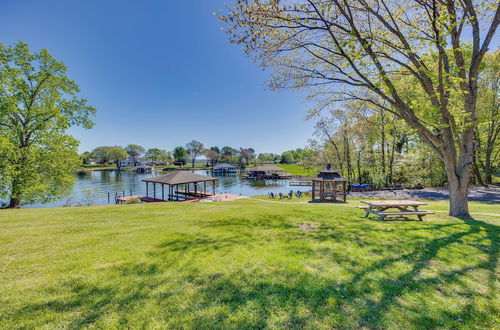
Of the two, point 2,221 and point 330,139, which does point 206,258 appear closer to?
point 2,221

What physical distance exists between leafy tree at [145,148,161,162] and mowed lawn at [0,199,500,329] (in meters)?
120

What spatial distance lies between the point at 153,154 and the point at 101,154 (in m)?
25.0

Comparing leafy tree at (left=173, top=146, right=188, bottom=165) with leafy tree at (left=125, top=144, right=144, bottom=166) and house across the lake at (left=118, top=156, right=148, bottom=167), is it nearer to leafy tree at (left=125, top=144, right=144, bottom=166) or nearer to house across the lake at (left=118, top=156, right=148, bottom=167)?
house across the lake at (left=118, top=156, right=148, bottom=167)

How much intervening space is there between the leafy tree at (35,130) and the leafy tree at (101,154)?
101 m

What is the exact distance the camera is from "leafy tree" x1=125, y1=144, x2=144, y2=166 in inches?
4065

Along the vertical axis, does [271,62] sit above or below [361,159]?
above

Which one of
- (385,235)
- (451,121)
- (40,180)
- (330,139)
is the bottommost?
(385,235)

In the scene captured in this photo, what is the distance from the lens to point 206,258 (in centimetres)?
379

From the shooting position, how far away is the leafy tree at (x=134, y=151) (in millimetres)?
103244

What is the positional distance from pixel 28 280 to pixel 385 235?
7.29m

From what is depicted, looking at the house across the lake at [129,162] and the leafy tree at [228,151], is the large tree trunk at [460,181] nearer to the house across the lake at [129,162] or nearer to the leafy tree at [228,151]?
the leafy tree at [228,151]

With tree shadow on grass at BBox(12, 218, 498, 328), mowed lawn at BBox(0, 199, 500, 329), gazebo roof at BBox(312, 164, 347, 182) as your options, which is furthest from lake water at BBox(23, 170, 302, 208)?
tree shadow on grass at BBox(12, 218, 498, 328)

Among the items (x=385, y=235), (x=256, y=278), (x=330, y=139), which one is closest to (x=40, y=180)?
(x=256, y=278)

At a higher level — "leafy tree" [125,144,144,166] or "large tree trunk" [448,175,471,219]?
"leafy tree" [125,144,144,166]
